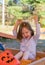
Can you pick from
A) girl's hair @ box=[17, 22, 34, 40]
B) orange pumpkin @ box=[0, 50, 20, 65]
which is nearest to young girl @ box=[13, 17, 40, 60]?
girl's hair @ box=[17, 22, 34, 40]

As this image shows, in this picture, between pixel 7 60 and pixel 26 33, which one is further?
pixel 26 33

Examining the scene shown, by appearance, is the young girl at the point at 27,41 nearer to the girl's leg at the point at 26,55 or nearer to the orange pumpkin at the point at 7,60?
the girl's leg at the point at 26,55

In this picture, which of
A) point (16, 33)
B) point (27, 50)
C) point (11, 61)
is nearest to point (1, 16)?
point (16, 33)

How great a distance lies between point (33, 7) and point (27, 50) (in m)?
0.57

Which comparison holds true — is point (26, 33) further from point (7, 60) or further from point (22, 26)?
point (7, 60)

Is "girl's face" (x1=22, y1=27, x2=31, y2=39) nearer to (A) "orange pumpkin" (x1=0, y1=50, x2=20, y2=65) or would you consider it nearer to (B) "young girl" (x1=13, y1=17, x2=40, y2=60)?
(B) "young girl" (x1=13, y1=17, x2=40, y2=60)

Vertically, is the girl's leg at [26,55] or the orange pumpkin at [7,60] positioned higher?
the orange pumpkin at [7,60]

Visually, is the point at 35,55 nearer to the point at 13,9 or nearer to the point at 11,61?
the point at 11,61

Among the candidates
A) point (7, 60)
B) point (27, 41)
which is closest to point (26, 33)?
point (27, 41)

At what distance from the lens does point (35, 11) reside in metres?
1.86

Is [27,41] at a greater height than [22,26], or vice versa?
[22,26]

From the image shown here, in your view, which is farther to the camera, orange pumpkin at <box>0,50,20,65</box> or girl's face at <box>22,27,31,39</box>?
girl's face at <box>22,27,31,39</box>

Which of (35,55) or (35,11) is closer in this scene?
(35,55)

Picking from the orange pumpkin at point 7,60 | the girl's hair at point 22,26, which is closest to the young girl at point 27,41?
the girl's hair at point 22,26
